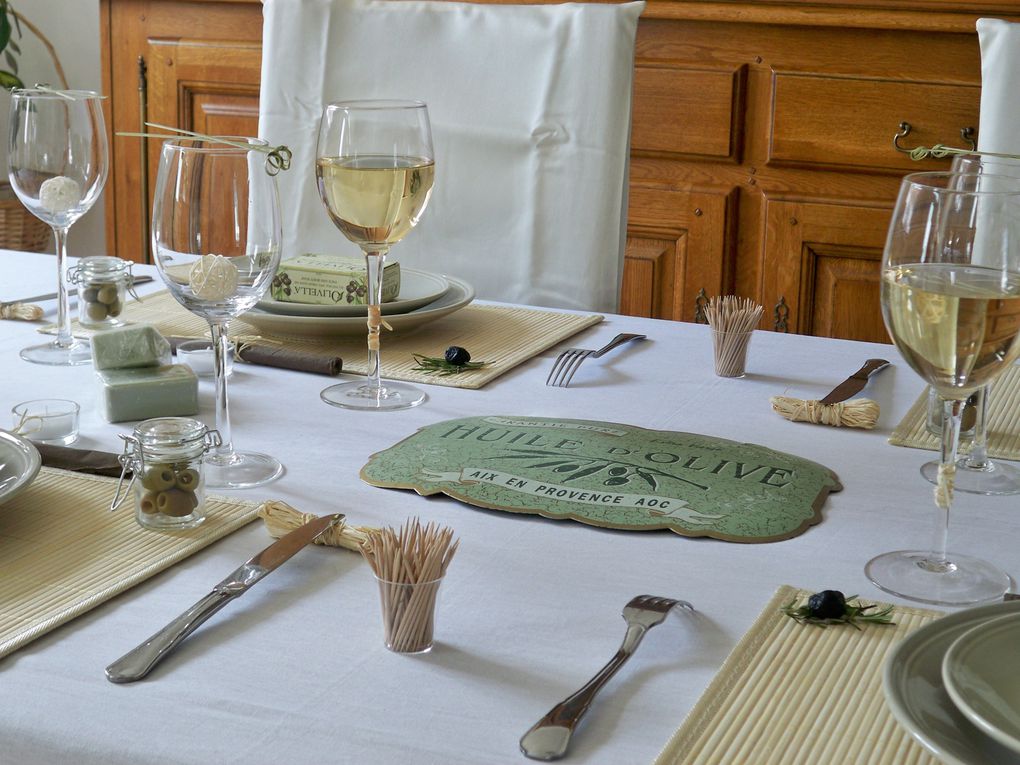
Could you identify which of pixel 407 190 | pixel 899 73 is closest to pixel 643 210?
pixel 899 73

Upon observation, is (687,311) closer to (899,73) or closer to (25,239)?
(899,73)

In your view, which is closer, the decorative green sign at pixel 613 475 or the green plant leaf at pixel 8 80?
the decorative green sign at pixel 613 475

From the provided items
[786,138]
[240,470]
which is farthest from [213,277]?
[786,138]

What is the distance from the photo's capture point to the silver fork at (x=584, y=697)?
0.51 metres

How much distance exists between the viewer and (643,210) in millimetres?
2688

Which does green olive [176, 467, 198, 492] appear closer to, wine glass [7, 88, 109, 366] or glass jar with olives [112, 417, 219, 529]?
glass jar with olives [112, 417, 219, 529]

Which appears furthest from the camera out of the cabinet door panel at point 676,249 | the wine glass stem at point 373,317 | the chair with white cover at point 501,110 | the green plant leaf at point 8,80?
the green plant leaf at point 8,80

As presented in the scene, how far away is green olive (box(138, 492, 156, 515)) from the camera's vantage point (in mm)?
748

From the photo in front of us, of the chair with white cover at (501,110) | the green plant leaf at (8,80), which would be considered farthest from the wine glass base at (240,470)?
the green plant leaf at (8,80)

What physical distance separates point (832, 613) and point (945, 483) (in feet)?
0.36

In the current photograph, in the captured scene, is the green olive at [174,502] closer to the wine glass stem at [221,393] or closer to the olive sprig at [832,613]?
the wine glass stem at [221,393]

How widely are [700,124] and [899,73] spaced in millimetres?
403

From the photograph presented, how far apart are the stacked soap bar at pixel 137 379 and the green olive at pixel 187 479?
237mm

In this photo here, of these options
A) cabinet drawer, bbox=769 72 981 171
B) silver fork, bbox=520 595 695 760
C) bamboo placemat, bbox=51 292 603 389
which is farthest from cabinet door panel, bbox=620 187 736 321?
silver fork, bbox=520 595 695 760
